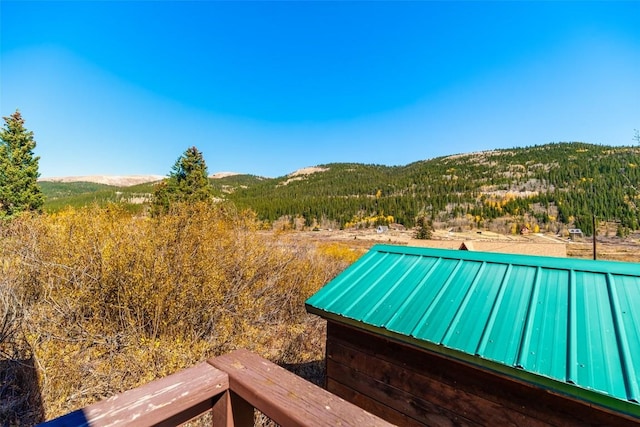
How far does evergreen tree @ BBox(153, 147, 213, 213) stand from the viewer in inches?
1075

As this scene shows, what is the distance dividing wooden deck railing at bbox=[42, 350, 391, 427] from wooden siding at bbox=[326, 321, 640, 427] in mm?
2107

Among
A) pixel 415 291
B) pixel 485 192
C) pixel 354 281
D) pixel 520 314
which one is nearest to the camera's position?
pixel 520 314

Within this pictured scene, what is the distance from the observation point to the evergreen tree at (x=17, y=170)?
25.5 meters

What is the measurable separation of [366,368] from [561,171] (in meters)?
125

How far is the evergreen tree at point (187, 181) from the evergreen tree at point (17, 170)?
949 cm

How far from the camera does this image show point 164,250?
7.50m

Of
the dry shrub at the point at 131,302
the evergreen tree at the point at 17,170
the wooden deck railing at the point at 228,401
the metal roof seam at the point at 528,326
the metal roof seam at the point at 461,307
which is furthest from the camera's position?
the evergreen tree at the point at 17,170

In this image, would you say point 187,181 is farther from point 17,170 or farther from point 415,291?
point 415,291

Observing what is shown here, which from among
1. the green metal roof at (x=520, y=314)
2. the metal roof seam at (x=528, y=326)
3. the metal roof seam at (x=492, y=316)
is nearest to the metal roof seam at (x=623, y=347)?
the green metal roof at (x=520, y=314)

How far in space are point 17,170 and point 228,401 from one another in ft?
117

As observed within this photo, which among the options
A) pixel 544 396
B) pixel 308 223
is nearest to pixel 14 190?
pixel 544 396

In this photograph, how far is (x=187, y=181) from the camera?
28.3m

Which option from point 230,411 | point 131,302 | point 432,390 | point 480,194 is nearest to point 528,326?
point 432,390

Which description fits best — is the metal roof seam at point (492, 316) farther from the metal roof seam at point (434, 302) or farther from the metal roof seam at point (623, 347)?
the metal roof seam at point (623, 347)
